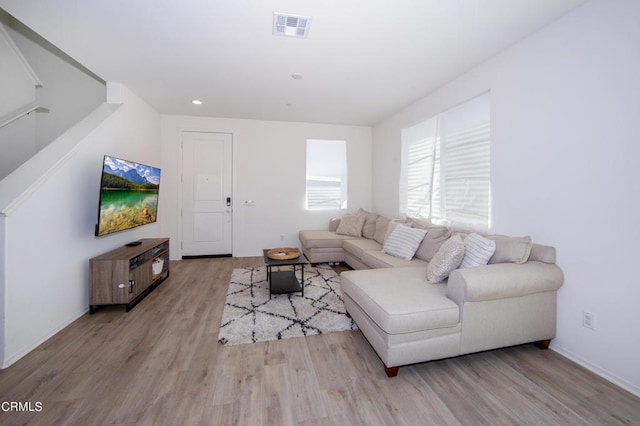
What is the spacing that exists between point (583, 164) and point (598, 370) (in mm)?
1443

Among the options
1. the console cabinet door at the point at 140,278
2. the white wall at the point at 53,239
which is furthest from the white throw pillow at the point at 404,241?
the white wall at the point at 53,239

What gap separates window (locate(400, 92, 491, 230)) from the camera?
283 centimetres

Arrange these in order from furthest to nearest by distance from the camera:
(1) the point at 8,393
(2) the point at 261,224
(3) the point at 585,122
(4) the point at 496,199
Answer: (2) the point at 261,224 → (4) the point at 496,199 → (3) the point at 585,122 → (1) the point at 8,393

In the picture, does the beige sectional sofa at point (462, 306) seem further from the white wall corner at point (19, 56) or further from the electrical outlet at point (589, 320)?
the white wall corner at point (19, 56)

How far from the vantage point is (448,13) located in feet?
6.57

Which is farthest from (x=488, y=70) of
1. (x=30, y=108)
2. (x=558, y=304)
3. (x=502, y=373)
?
(x=30, y=108)

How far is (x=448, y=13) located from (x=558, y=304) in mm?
2416

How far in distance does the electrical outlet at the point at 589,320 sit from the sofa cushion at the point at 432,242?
1230 mm

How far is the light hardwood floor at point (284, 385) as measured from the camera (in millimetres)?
1443

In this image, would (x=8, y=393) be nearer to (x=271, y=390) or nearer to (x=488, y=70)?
(x=271, y=390)

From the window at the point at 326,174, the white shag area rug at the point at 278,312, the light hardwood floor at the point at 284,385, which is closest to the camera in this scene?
the light hardwood floor at the point at 284,385

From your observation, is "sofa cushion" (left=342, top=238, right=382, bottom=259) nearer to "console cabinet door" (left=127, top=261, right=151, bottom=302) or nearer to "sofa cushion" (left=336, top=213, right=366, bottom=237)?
"sofa cushion" (left=336, top=213, right=366, bottom=237)

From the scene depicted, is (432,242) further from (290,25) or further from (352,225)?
(290,25)

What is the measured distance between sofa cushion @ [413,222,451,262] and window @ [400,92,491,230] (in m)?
0.30
